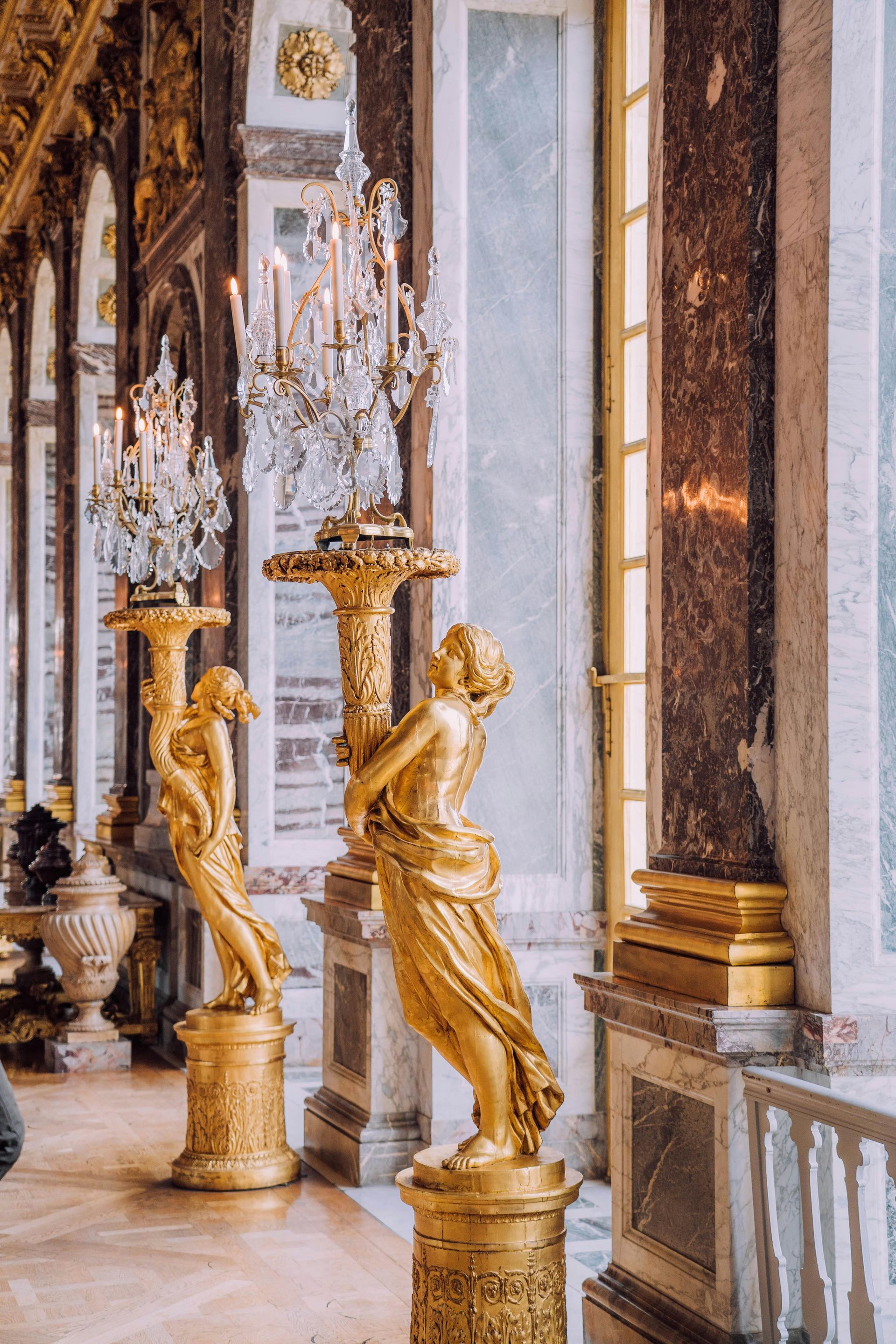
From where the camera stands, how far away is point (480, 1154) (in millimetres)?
4184

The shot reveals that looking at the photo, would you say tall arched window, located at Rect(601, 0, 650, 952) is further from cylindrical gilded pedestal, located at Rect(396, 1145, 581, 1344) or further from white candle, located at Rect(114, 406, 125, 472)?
cylindrical gilded pedestal, located at Rect(396, 1145, 581, 1344)

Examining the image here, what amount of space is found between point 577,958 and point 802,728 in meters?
2.84

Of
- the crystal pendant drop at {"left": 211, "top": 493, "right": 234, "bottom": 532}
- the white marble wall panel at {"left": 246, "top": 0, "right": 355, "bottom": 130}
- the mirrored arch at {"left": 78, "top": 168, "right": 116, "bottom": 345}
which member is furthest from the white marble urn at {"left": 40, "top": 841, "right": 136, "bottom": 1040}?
the mirrored arch at {"left": 78, "top": 168, "right": 116, "bottom": 345}

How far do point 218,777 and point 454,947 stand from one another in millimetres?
2880

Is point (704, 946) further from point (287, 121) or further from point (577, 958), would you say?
point (287, 121)

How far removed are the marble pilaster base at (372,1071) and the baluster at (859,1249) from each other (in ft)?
10.4

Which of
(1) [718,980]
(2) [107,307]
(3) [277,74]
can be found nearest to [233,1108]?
(1) [718,980]

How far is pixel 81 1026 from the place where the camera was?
9555mm

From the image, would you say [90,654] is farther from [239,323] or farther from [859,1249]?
[859,1249]

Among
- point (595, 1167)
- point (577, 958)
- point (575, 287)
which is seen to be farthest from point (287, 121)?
point (595, 1167)

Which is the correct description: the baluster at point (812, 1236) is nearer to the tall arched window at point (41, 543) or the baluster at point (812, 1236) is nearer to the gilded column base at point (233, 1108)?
the gilded column base at point (233, 1108)

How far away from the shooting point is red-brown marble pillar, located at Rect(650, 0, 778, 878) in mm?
4145

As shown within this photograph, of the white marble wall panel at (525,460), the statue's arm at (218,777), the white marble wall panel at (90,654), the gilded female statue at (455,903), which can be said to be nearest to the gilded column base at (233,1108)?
the statue's arm at (218,777)

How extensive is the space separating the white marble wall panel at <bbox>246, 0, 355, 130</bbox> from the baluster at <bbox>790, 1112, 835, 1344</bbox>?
278 inches
